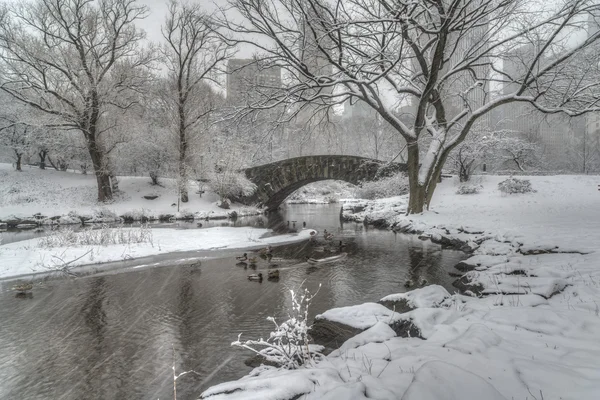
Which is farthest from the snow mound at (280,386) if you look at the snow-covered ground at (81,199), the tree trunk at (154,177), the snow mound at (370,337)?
the tree trunk at (154,177)

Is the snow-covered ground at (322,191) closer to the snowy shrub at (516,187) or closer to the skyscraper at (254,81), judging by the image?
the snowy shrub at (516,187)

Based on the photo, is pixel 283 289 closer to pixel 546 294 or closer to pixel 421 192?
pixel 546 294

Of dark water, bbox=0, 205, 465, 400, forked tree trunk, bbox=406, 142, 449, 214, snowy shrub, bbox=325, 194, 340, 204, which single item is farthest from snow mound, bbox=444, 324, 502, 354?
snowy shrub, bbox=325, 194, 340, 204

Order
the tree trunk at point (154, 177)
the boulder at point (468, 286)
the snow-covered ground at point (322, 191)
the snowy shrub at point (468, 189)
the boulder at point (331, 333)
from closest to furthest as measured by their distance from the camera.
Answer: the boulder at point (331, 333)
the boulder at point (468, 286)
the snowy shrub at point (468, 189)
the tree trunk at point (154, 177)
the snow-covered ground at point (322, 191)

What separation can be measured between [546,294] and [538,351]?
7.92ft

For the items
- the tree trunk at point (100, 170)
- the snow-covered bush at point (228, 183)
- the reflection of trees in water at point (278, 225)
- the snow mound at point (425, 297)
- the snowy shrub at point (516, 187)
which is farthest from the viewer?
the snow-covered bush at point (228, 183)

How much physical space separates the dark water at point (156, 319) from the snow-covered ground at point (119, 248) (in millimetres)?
1641

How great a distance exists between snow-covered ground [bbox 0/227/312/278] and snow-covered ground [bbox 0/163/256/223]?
10.6 m

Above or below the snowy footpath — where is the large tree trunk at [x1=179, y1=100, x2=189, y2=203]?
above

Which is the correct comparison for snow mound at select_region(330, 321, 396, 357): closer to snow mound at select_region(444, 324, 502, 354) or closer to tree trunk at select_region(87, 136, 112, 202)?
snow mound at select_region(444, 324, 502, 354)

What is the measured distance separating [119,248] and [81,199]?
1962 centimetres

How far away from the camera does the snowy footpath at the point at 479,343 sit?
2.75 meters

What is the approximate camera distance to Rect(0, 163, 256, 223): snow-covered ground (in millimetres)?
24641

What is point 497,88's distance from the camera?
1459 centimetres
